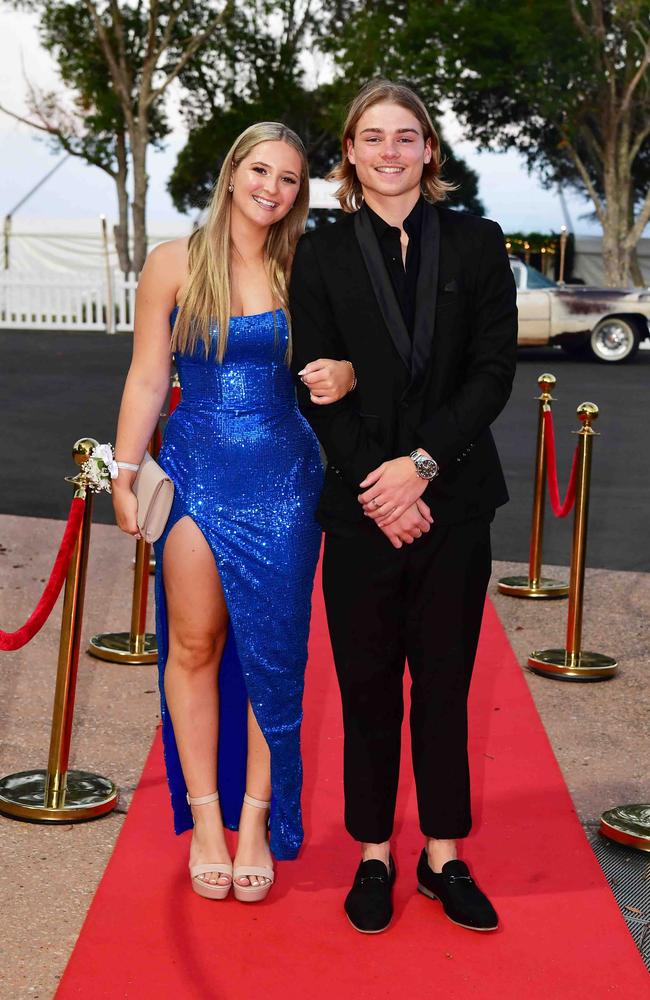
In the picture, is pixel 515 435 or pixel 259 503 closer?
pixel 259 503

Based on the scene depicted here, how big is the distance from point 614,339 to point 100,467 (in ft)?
61.0

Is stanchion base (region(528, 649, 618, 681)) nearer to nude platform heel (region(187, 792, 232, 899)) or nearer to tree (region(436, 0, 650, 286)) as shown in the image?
nude platform heel (region(187, 792, 232, 899))

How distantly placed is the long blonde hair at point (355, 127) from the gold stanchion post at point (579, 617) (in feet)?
8.26

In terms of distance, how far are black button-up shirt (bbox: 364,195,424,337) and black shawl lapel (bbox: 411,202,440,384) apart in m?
0.04

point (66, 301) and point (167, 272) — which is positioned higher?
point (167, 272)

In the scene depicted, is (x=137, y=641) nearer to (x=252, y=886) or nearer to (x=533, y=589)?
(x=533, y=589)

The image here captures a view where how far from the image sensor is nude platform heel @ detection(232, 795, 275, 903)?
3547 mm

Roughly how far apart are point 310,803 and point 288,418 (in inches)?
55.8

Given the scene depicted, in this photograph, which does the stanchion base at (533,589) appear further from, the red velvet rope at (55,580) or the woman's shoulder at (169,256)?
the woman's shoulder at (169,256)

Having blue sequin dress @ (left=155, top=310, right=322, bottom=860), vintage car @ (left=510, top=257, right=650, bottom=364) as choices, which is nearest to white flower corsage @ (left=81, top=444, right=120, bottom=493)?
blue sequin dress @ (left=155, top=310, right=322, bottom=860)

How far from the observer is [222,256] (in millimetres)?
3416

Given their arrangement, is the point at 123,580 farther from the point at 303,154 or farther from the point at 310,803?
the point at 303,154

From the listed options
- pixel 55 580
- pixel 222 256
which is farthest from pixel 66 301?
pixel 222 256

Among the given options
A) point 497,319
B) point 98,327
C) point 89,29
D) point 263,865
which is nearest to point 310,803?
point 263,865
